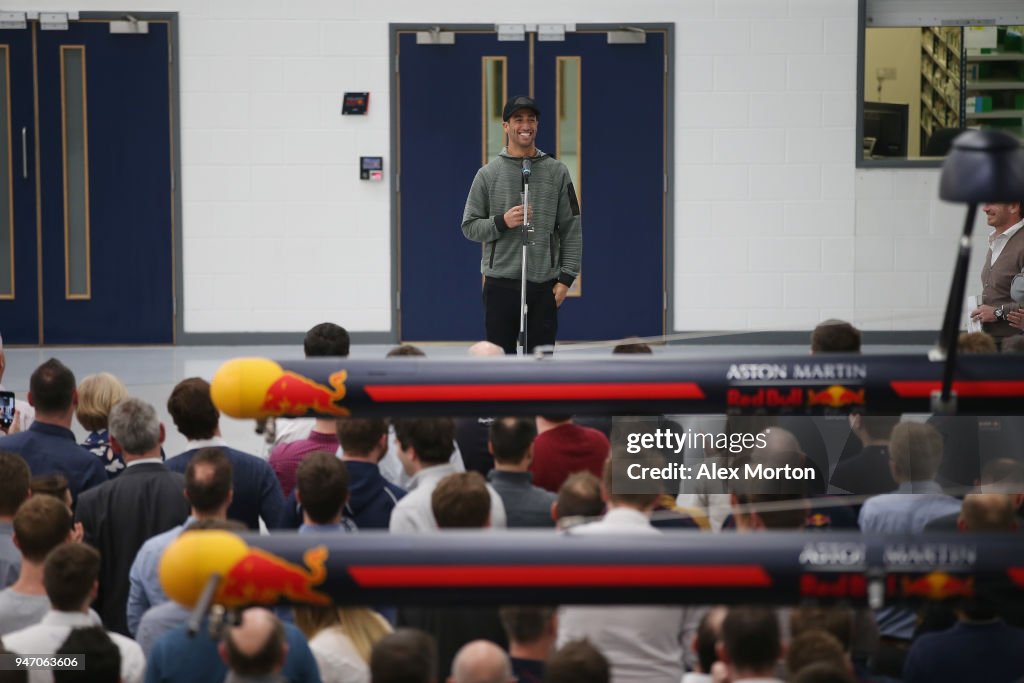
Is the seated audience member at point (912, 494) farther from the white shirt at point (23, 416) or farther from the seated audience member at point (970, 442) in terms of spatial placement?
the white shirt at point (23, 416)

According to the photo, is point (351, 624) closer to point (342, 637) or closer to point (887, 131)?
point (342, 637)

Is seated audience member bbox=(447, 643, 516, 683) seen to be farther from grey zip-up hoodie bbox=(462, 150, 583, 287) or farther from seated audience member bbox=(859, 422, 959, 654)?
grey zip-up hoodie bbox=(462, 150, 583, 287)

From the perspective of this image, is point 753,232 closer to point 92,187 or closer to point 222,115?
point 222,115

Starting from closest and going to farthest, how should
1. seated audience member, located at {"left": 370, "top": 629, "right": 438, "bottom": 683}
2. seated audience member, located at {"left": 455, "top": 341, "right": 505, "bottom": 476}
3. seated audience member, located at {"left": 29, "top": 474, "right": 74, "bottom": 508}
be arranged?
seated audience member, located at {"left": 370, "top": 629, "right": 438, "bottom": 683} < seated audience member, located at {"left": 29, "top": 474, "right": 74, "bottom": 508} < seated audience member, located at {"left": 455, "top": 341, "right": 505, "bottom": 476}

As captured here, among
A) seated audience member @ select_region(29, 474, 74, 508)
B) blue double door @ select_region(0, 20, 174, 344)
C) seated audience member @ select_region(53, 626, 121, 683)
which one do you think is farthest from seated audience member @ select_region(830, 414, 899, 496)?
blue double door @ select_region(0, 20, 174, 344)

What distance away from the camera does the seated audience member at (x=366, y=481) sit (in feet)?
14.0

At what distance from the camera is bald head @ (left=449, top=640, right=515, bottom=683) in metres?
2.58

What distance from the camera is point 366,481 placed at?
430 centimetres

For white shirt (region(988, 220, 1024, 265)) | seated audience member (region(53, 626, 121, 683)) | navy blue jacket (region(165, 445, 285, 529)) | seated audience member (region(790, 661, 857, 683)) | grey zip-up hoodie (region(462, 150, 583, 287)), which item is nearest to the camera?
seated audience member (region(790, 661, 857, 683))

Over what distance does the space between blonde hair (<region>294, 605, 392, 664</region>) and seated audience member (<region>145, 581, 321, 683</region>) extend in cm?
17

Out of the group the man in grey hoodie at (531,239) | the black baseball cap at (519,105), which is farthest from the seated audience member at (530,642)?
the black baseball cap at (519,105)

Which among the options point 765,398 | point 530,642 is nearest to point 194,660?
point 530,642

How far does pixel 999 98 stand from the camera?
38.5ft

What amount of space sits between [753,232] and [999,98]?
2.32 meters
